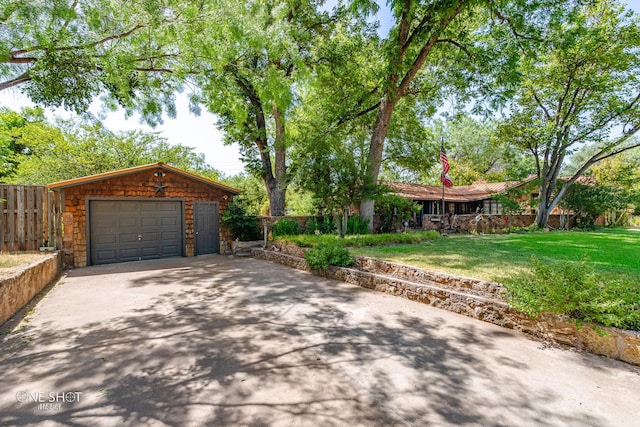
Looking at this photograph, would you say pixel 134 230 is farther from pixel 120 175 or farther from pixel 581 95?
pixel 581 95

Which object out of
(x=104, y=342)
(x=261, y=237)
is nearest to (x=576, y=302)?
(x=104, y=342)

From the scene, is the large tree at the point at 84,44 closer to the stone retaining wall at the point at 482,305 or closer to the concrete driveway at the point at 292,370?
the concrete driveway at the point at 292,370

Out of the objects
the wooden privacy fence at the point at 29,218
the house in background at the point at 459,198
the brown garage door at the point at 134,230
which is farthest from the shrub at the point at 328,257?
the house in background at the point at 459,198

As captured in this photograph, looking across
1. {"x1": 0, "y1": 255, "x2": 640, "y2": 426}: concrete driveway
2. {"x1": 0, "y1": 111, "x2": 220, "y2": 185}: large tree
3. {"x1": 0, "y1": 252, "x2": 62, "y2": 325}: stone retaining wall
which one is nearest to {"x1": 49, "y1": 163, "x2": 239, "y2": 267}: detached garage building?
{"x1": 0, "y1": 252, "x2": 62, "y2": 325}: stone retaining wall

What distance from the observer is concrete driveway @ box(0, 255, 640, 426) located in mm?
2388

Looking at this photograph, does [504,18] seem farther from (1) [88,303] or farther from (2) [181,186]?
(1) [88,303]

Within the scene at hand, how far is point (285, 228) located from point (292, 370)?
8.93 metres

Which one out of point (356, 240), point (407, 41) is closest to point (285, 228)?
point (356, 240)

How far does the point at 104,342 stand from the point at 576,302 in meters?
5.88

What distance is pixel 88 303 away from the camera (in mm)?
5430

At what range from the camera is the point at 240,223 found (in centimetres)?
1180

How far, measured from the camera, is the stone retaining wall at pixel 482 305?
330 centimetres

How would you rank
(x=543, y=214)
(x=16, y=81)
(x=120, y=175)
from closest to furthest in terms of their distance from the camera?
(x=16, y=81) → (x=120, y=175) → (x=543, y=214)

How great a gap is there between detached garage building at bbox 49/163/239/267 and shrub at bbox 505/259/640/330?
34.6ft
